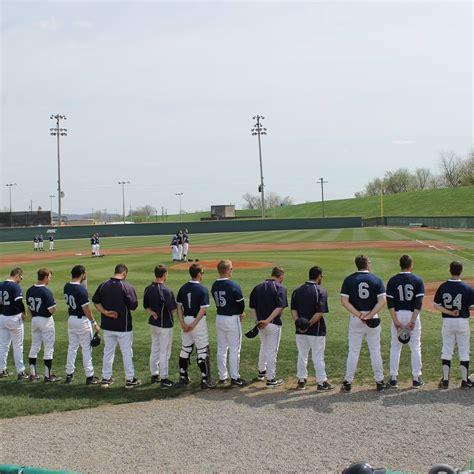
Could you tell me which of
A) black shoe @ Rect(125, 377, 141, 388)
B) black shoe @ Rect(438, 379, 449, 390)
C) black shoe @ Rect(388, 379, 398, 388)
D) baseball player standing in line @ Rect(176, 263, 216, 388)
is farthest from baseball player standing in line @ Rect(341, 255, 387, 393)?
black shoe @ Rect(125, 377, 141, 388)

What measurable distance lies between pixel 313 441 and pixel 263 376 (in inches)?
101

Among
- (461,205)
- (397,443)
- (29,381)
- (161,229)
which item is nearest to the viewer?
(397,443)

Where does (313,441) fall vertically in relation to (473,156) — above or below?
below

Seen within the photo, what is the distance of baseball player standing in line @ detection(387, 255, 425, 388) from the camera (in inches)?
306

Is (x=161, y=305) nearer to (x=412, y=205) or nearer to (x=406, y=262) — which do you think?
(x=406, y=262)

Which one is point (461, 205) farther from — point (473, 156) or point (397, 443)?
point (397, 443)

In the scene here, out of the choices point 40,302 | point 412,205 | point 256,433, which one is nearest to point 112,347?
point 40,302

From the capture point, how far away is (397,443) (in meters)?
5.70

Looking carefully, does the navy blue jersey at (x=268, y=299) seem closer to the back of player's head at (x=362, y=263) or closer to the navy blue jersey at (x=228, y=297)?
the navy blue jersey at (x=228, y=297)

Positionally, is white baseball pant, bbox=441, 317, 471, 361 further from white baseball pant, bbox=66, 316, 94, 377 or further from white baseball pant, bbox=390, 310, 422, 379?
white baseball pant, bbox=66, 316, 94, 377

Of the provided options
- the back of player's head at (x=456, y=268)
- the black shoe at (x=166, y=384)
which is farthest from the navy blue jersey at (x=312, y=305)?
the black shoe at (x=166, y=384)

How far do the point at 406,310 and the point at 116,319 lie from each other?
4311 mm

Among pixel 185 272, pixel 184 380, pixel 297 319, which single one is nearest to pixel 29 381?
pixel 184 380

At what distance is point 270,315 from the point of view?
811cm
